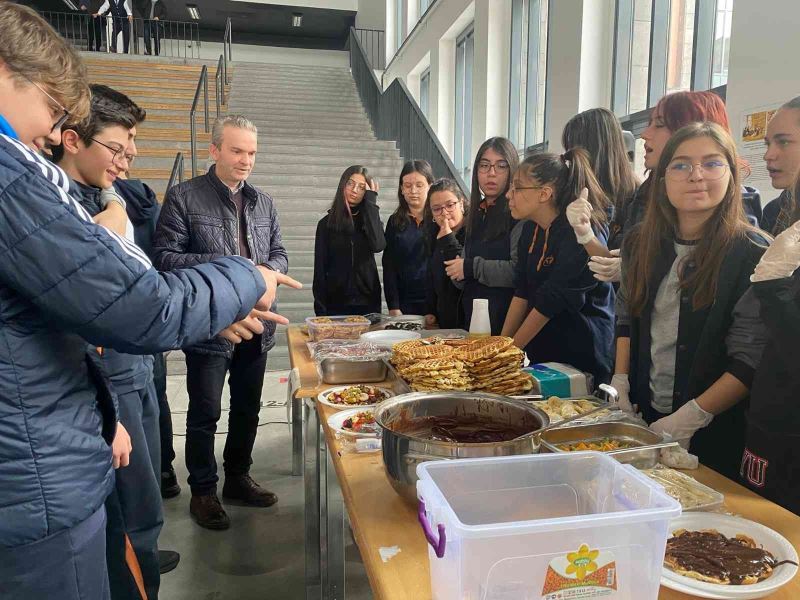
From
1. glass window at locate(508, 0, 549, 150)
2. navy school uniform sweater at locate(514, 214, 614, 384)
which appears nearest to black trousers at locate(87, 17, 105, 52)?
glass window at locate(508, 0, 549, 150)


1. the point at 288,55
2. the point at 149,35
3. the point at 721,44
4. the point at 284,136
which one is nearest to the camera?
the point at 721,44

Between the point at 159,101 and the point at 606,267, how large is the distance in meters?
8.45

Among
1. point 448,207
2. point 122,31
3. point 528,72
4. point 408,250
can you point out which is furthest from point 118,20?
point 448,207

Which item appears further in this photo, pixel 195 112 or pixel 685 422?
pixel 195 112

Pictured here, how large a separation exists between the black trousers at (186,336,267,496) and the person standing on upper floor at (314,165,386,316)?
37.1 inches

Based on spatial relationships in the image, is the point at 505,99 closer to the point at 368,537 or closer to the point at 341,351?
the point at 341,351

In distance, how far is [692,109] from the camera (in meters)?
2.11

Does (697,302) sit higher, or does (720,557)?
(697,302)

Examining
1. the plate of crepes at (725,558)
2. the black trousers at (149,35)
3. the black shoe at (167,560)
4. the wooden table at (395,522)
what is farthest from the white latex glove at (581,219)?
the black trousers at (149,35)

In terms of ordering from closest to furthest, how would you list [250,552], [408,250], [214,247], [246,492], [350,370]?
1. [350,370]
2. [250,552]
3. [214,247]
4. [246,492]
5. [408,250]

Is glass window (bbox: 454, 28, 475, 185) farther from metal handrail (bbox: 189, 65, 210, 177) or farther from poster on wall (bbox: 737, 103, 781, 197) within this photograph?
poster on wall (bbox: 737, 103, 781, 197)

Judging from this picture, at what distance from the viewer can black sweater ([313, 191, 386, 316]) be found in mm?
3656

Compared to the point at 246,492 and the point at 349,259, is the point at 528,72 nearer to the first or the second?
the point at 349,259

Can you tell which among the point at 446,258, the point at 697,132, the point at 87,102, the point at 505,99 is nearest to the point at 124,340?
the point at 87,102
